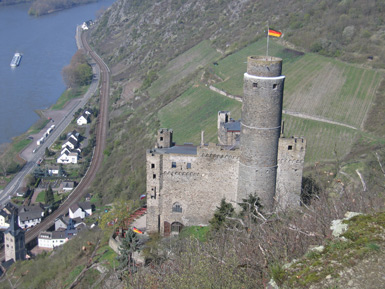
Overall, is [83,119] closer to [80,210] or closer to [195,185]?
[80,210]

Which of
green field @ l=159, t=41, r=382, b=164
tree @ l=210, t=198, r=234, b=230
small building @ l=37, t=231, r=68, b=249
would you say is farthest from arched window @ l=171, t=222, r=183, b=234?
small building @ l=37, t=231, r=68, b=249

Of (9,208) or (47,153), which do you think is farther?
(47,153)

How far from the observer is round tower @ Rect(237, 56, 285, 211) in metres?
23.8

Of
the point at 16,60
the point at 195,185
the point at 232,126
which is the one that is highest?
the point at 16,60

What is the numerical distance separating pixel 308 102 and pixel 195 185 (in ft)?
95.1

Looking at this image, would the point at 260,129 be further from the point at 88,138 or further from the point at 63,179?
the point at 88,138

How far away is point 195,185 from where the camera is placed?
27344 mm

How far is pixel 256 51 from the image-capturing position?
7162 centimetres

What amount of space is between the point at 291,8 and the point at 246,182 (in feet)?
210

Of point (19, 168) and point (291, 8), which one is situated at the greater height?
point (291, 8)

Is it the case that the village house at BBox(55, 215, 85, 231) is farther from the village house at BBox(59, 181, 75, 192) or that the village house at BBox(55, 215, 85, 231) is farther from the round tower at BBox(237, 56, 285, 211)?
the round tower at BBox(237, 56, 285, 211)

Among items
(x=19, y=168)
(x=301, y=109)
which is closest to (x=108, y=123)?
(x=19, y=168)

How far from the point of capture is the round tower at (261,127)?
23.8 metres

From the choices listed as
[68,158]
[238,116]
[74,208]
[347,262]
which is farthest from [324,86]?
[347,262]
